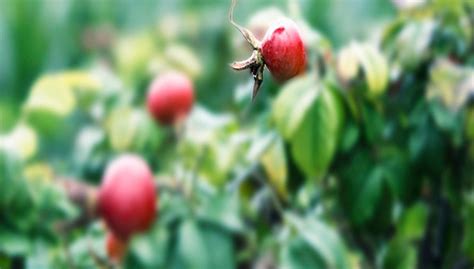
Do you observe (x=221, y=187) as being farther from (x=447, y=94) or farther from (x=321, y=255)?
(x=447, y=94)

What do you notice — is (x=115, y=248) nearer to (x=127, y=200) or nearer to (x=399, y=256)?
(x=127, y=200)

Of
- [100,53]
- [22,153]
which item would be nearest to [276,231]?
[22,153]

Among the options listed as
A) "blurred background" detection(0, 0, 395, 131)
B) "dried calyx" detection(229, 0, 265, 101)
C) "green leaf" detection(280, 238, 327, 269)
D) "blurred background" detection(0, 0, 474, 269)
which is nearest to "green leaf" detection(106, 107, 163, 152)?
"blurred background" detection(0, 0, 474, 269)

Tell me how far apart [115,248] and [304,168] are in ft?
0.60

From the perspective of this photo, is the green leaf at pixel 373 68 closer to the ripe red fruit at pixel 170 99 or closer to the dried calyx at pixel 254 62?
the ripe red fruit at pixel 170 99

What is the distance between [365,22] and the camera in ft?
6.32

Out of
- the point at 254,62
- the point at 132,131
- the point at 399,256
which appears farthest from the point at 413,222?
the point at 254,62

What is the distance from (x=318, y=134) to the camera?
0.76m

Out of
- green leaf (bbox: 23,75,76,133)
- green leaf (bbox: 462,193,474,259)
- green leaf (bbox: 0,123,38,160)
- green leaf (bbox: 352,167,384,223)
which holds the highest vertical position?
green leaf (bbox: 23,75,76,133)

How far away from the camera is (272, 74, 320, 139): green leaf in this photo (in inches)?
29.8

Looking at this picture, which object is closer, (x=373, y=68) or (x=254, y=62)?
(x=254, y=62)

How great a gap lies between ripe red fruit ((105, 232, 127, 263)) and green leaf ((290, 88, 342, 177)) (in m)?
0.17

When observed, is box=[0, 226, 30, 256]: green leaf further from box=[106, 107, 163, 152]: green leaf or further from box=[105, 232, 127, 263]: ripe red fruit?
box=[106, 107, 163, 152]: green leaf

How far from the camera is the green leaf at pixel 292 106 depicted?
756mm
